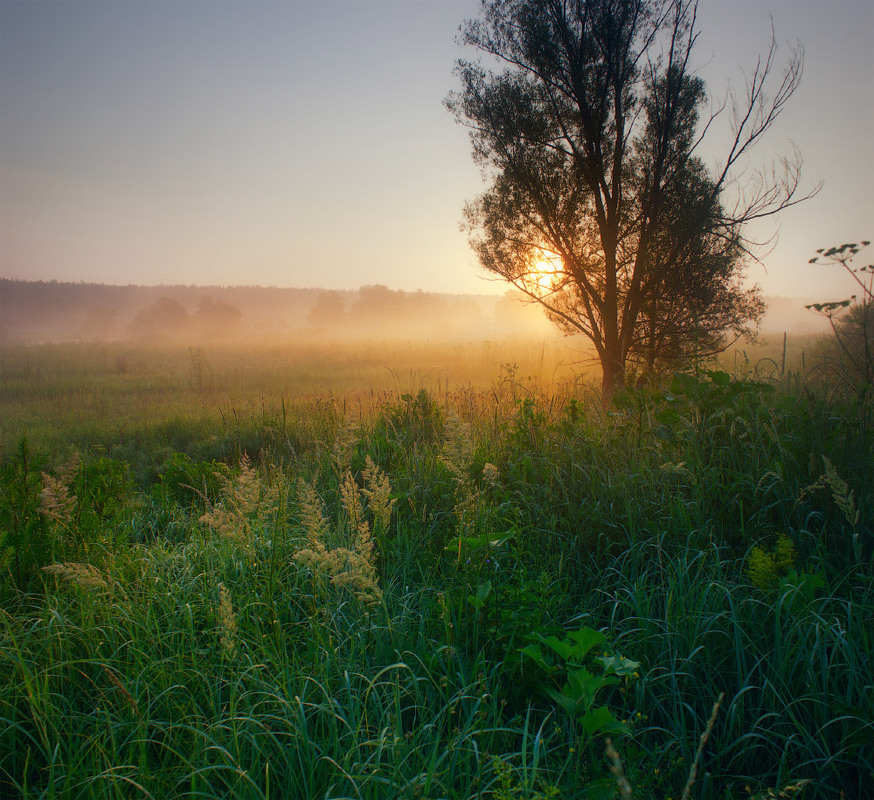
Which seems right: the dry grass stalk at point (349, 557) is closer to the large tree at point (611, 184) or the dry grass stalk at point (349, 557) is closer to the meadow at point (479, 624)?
the meadow at point (479, 624)

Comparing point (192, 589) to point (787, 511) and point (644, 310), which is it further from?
point (644, 310)

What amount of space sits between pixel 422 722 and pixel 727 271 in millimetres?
10285

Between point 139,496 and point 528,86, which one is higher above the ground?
point 528,86

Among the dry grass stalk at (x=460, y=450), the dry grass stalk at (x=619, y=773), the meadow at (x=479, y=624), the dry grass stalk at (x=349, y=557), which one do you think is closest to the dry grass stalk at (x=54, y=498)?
the meadow at (x=479, y=624)

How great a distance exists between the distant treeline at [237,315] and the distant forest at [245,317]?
0.10 meters

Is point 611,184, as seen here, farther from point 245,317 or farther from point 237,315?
point 245,317

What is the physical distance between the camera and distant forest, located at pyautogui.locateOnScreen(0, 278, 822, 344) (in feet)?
128

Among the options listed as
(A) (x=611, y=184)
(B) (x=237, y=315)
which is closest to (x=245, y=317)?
(B) (x=237, y=315)

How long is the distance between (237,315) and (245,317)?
69.0 feet

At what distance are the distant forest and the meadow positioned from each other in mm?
7929

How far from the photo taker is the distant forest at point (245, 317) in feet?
128

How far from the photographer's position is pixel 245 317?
282 feet

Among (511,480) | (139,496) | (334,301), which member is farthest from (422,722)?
(334,301)

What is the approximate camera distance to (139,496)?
4.73m
